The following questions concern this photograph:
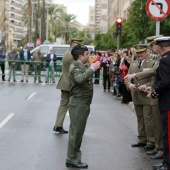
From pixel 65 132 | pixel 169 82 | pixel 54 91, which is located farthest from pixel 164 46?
pixel 54 91

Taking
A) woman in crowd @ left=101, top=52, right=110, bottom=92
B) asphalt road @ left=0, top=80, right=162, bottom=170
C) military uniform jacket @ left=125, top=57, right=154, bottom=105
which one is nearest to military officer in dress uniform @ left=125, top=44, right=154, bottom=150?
military uniform jacket @ left=125, top=57, right=154, bottom=105

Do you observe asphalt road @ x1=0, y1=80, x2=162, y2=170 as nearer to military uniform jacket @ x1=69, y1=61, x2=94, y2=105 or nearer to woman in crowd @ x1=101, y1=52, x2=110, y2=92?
military uniform jacket @ x1=69, y1=61, x2=94, y2=105

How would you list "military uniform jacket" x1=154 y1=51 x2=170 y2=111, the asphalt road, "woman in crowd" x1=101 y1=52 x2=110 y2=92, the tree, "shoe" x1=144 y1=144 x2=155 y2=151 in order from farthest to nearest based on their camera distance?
the tree → "woman in crowd" x1=101 y1=52 x2=110 y2=92 → "shoe" x1=144 y1=144 x2=155 y2=151 → the asphalt road → "military uniform jacket" x1=154 y1=51 x2=170 y2=111

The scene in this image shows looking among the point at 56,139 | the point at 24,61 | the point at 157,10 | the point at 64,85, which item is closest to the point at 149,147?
the point at 56,139

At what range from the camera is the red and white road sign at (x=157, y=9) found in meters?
14.0

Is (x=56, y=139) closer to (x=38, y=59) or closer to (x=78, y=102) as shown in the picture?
(x=78, y=102)

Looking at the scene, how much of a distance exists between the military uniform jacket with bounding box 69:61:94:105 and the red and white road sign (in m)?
5.70

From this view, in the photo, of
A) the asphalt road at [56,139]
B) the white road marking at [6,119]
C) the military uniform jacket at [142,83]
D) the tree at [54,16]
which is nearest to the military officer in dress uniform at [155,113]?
the military uniform jacket at [142,83]

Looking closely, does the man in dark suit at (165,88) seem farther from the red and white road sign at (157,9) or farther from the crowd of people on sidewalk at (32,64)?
the crowd of people on sidewalk at (32,64)

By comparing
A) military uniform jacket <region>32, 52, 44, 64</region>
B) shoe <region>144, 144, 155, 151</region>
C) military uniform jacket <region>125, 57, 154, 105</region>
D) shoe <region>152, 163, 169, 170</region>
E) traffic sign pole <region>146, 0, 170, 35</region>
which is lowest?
shoe <region>144, 144, 155, 151</region>

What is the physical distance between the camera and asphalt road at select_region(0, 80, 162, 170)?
29.6ft

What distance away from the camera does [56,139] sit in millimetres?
11305

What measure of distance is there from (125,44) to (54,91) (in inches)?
1035

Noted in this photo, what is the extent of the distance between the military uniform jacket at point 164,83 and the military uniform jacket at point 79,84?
3.44ft
